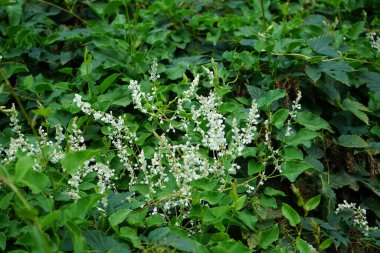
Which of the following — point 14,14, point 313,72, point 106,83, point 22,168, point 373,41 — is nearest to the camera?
point 22,168

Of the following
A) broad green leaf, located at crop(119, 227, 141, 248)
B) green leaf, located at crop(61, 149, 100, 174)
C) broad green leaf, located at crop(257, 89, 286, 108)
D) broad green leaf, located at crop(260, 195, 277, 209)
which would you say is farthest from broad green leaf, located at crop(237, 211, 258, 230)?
green leaf, located at crop(61, 149, 100, 174)

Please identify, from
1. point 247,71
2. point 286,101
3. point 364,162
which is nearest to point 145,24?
point 247,71

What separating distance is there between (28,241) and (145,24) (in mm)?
1698

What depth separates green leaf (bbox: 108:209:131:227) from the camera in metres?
2.15

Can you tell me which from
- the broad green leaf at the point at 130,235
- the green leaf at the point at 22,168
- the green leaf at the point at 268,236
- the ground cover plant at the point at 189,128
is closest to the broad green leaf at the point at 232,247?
the ground cover plant at the point at 189,128

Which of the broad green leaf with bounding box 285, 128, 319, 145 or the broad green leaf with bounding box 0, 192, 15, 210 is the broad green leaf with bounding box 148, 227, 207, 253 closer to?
the broad green leaf with bounding box 0, 192, 15, 210

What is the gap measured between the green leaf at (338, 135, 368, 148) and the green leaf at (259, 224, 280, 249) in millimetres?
882

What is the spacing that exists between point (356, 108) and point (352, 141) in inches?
10.8

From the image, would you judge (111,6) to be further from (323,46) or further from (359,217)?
(359,217)

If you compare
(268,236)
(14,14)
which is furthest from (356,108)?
(14,14)

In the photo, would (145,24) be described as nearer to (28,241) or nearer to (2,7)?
(2,7)

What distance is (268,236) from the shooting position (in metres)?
2.34

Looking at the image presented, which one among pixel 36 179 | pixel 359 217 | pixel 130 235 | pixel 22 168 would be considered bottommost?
pixel 359 217

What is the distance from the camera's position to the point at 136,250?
2.17 meters
